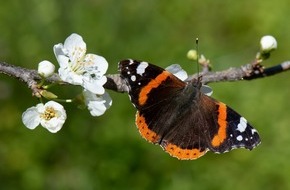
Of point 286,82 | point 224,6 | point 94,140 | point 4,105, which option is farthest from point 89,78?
point 224,6

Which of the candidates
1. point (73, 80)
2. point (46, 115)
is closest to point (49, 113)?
point (46, 115)

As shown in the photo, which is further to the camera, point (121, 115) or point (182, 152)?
point (121, 115)

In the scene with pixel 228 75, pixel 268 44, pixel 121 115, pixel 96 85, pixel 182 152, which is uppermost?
pixel 121 115

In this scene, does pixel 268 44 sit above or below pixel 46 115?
above

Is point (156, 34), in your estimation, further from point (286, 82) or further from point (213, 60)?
point (286, 82)

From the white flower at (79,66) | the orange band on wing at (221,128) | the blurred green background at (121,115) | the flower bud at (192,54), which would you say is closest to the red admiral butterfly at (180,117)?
the orange band on wing at (221,128)

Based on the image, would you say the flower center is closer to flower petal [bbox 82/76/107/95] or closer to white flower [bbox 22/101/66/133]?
white flower [bbox 22/101/66/133]

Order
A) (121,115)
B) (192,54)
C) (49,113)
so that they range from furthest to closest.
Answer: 1. (121,115)
2. (192,54)
3. (49,113)

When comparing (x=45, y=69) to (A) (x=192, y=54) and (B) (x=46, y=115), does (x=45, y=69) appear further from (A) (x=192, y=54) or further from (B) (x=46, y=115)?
(A) (x=192, y=54)
